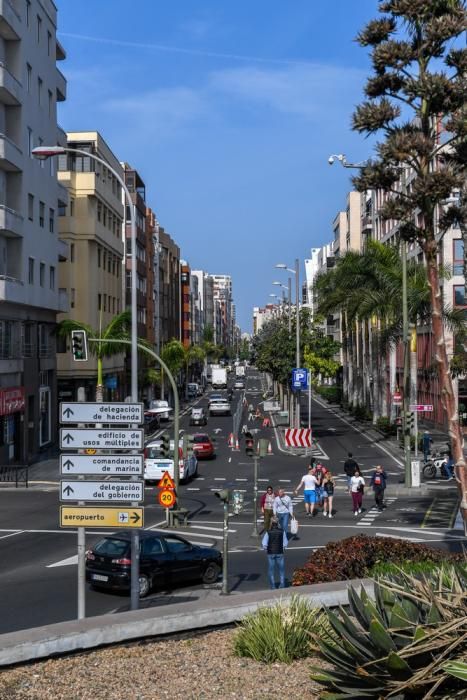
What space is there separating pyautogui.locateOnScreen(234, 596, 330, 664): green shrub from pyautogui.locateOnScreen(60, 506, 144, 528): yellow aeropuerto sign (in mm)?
2684

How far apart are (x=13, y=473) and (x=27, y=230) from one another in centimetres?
1248

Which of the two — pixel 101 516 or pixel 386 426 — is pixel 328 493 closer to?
pixel 101 516

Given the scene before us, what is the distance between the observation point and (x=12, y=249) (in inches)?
1805

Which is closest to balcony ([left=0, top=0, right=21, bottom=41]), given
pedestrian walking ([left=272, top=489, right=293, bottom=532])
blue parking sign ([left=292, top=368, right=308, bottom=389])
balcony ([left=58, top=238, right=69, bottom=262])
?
balcony ([left=58, top=238, right=69, bottom=262])

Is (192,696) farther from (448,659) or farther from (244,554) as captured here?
(244,554)

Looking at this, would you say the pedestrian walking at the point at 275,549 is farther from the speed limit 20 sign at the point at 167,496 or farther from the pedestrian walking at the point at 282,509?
the speed limit 20 sign at the point at 167,496

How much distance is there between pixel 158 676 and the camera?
30.4 feet

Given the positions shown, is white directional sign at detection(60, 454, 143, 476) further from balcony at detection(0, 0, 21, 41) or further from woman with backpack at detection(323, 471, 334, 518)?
balcony at detection(0, 0, 21, 41)

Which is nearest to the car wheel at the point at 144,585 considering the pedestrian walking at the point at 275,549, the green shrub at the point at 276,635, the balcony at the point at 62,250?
the pedestrian walking at the point at 275,549

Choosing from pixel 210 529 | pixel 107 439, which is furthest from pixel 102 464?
pixel 210 529

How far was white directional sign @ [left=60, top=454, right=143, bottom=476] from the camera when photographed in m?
12.3

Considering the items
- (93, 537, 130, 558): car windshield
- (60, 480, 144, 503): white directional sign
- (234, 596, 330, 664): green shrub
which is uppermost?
(60, 480, 144, 503): white directional sign

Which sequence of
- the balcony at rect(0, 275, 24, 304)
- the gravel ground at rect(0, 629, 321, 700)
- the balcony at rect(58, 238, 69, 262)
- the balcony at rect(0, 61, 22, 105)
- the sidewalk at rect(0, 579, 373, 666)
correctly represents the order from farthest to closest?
1. the balcony at rect(58, 238, 69, 262)
2. the balcony at rect(0, 61, 22, 105)
3. the balcony at rect(0, 275, 24, 304)
4. the sidewalk at rect(0, 579, 373, 666)
5. the gravel ground at rect(0, 629, 321, 700)

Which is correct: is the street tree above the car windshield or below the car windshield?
above
